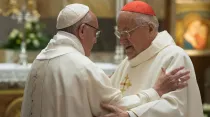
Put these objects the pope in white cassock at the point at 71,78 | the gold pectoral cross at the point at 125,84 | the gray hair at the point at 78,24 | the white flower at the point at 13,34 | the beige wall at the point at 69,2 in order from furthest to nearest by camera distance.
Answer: the beige wall at the point at 69,2, the white flower at the point at 13,34, the gold pectoral cross at the point at 125,84, the gray hair at the point at 78,24, the pope in white cassock at the point at 71,78

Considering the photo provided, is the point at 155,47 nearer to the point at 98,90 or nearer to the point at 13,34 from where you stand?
the point at 98,90

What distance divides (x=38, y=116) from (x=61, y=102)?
189mm

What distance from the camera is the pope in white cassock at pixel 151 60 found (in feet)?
11.2

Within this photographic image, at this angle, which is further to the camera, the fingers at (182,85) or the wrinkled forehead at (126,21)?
the wrinkled forehead at (126,21)

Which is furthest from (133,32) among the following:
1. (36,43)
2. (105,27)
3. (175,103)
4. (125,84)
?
(105,27)

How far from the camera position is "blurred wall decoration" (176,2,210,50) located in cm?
707

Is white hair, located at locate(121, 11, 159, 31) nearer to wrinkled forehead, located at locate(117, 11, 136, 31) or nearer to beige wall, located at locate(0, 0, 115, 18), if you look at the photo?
wrinkled forehead, located at locate(117, 11, 136, 31)

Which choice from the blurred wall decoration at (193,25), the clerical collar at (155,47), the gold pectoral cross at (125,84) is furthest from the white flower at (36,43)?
the clerical collar at (155,47)

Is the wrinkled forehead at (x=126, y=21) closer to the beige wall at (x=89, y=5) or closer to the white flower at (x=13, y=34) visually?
the white flower at (x=13, y=34)

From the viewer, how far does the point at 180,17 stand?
708 centimetres

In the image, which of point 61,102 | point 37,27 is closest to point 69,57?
point 61,102

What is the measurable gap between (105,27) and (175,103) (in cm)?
406

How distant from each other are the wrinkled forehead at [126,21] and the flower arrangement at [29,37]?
3303 millimetres

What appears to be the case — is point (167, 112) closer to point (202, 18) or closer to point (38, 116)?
point (38, 116)
